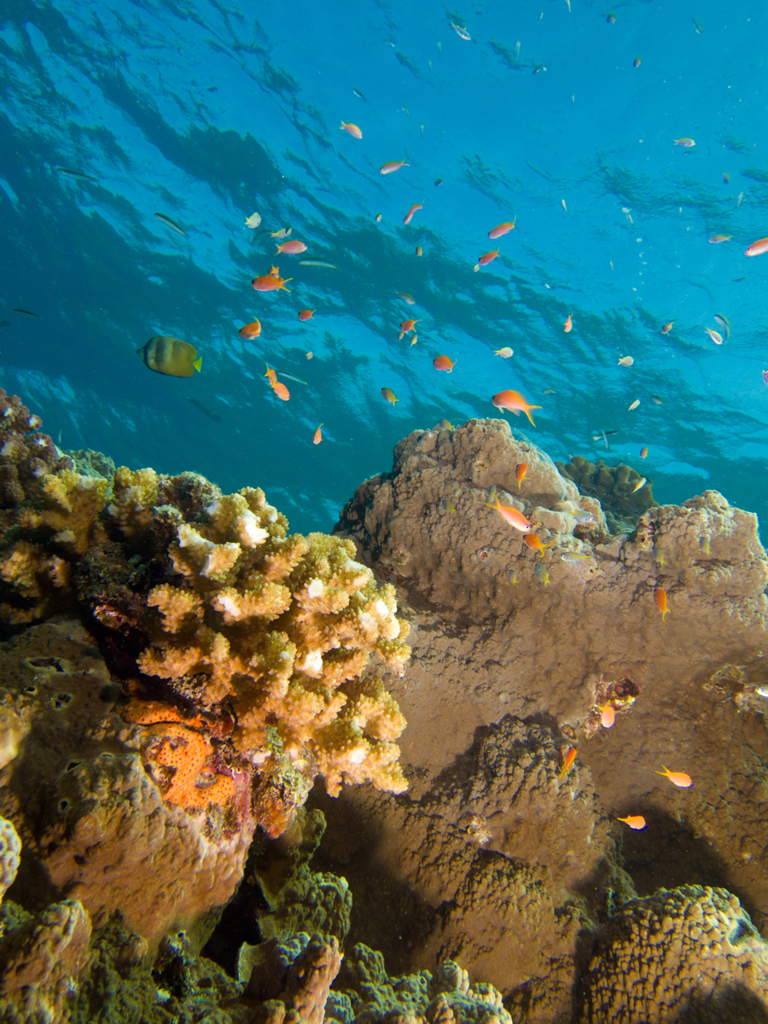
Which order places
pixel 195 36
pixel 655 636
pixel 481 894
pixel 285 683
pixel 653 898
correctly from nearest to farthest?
1. pixel 285 683
2. pixel 653 898
3. pixel 481 894
4. pixel 655 636
5. pixel 195 36

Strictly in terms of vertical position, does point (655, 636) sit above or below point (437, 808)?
above

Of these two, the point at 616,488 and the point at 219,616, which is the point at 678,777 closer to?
the point at 219,616

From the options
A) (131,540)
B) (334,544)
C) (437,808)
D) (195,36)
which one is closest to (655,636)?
(437,808)

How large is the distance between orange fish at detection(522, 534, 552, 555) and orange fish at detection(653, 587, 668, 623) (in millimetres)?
1039

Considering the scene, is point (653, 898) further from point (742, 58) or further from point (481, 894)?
point (742, 58)

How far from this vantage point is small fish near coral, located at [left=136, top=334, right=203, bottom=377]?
3.68 metres

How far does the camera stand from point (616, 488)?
7.21m

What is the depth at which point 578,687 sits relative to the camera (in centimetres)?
416

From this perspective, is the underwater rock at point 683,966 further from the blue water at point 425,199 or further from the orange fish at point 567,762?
the blue water at point 425,199

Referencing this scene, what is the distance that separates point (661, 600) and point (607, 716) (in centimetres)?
122

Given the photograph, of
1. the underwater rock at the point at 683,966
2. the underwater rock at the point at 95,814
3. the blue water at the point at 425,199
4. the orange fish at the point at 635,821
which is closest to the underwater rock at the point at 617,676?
the orange fish at the point at 635,821

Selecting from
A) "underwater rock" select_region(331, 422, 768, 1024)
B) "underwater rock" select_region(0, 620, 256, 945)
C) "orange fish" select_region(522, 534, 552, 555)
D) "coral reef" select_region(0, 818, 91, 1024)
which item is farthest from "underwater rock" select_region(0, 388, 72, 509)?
"orange fish" select_region(522, 534, 552, 555)

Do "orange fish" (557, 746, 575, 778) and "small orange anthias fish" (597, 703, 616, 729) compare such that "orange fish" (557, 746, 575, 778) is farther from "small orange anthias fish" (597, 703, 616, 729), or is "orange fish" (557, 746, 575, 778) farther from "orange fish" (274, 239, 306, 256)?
"orange fish" (274, 239, 306, 256)

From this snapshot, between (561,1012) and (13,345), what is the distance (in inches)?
Result: 1323
